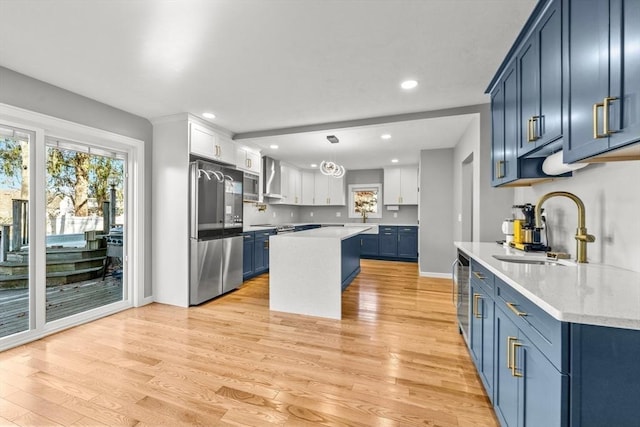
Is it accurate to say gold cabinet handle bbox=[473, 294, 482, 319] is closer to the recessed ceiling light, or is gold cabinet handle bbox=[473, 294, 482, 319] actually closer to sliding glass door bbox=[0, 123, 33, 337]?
the recessed ceiling light

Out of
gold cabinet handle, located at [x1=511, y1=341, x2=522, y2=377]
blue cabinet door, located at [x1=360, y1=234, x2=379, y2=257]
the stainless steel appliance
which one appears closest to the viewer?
gold cabinet handle, located at [x1=511, y1=341, x2=522, y2=377]

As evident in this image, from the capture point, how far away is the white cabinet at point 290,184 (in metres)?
6.62

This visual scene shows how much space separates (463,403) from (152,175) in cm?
418

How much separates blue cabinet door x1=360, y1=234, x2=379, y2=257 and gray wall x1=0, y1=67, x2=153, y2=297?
15.7 feet

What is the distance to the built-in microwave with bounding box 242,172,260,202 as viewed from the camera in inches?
193

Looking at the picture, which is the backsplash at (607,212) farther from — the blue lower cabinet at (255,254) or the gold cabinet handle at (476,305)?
the blue lower cabinet at (255,254)

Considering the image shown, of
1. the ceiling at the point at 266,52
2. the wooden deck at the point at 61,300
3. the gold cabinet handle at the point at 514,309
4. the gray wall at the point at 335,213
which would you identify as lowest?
the wooden deck at the point at 61,300

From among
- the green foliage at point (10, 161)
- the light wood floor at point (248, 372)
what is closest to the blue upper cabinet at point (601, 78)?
the light wood floor at point (248, 372)

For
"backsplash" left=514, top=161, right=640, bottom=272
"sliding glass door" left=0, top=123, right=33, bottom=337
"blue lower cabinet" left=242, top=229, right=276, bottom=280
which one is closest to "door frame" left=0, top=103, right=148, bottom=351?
"sliding glass door" left=0, top=123, right=33, bottom=337

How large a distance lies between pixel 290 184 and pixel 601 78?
6.11 m

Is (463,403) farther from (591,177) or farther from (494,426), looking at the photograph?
(591,177)

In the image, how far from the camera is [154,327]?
3018 millimetres

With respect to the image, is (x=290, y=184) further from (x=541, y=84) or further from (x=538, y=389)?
(x=538, y=389)

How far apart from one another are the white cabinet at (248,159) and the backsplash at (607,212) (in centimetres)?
412
